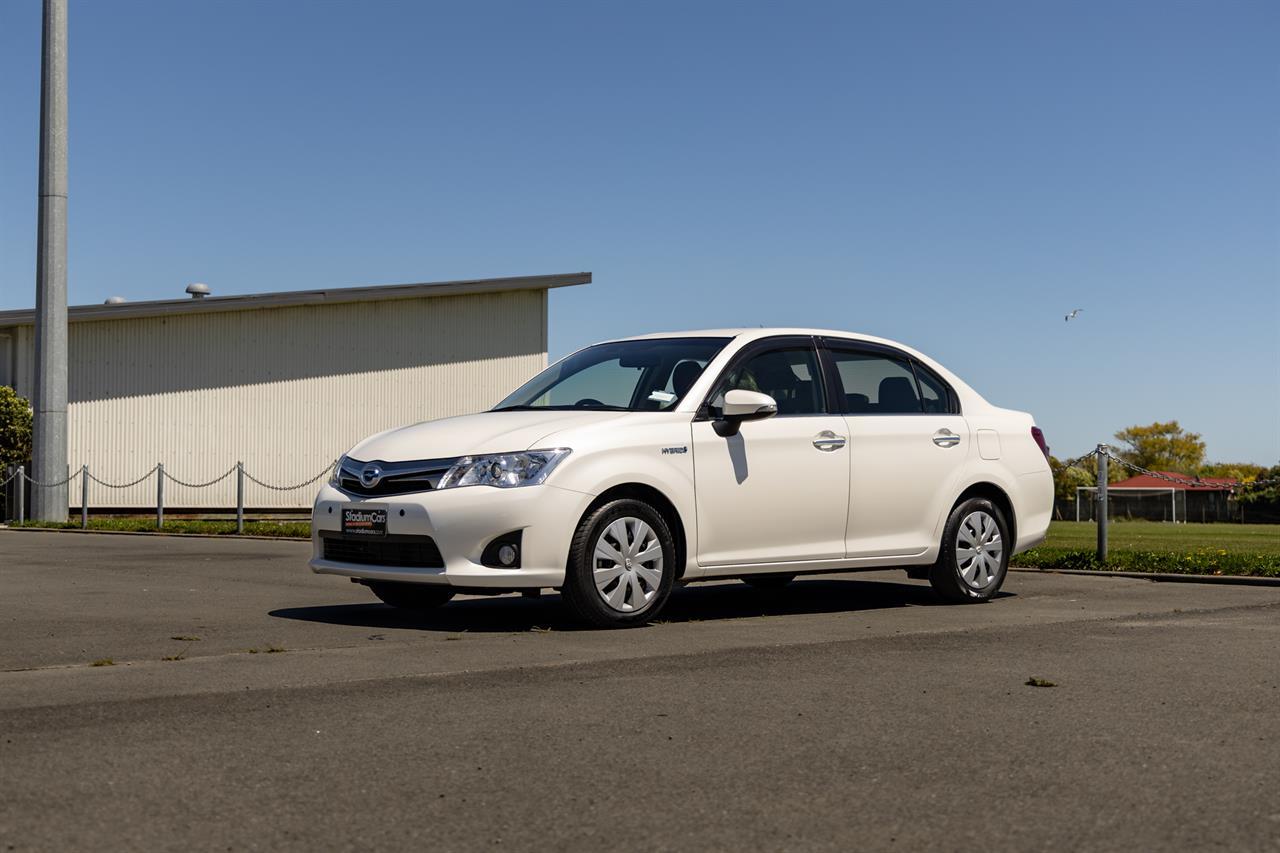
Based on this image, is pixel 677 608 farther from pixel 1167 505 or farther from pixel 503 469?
pixel 1167 505

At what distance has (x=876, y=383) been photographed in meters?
9.84

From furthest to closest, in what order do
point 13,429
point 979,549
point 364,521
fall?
1. point 13,429
2. point 979,549
3. point 364,521

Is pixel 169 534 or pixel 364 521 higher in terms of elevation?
pixel 364 521

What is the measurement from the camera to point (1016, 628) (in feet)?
26.8

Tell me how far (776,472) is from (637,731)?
414 cm

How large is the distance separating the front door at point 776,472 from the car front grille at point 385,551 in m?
1.56

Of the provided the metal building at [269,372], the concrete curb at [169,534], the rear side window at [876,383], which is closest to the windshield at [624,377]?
the rear side window at [876,383]

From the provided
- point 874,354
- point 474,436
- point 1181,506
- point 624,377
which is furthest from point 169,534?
point 1181,506

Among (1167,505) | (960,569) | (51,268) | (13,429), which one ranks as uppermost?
(51,268)

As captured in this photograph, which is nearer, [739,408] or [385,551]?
[385,551]

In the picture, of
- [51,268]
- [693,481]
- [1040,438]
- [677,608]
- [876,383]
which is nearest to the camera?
[693,481]

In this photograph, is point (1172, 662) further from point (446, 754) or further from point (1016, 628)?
point (446, 754)

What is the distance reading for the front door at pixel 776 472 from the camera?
8641 mm

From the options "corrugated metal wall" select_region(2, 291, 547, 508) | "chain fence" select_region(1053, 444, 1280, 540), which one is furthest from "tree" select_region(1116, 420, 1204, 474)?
"corrugated metal wall" select_region(2, 291, 547, 508)
